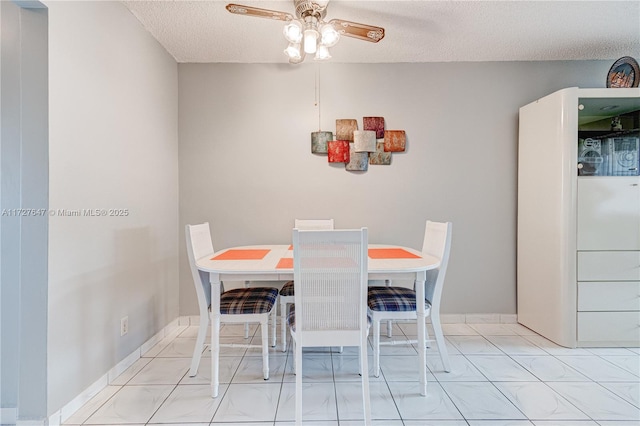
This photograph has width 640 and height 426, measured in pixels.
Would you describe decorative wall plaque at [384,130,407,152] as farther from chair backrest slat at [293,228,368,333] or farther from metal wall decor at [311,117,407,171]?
chair backrest slat at [293,228,368,333]

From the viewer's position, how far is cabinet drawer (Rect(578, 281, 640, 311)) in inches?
90.7

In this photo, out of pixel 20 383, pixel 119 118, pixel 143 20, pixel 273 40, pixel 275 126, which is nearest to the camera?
pixel 20 383

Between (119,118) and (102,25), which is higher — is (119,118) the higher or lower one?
the lower one

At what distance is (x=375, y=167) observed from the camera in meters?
2.84

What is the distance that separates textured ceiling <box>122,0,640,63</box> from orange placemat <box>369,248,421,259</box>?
1.66 meters

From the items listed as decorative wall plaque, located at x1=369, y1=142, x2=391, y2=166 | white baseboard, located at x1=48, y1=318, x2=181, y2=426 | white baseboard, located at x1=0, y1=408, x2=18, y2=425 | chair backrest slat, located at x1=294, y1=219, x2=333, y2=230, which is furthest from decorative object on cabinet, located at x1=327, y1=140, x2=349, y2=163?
white baseboard, located at x1=0, y1=408, x2=18, y2=425

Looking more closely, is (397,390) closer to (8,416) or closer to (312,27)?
(8,416)

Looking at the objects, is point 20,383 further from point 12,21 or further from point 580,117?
point 580,117

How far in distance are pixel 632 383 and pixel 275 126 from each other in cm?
310

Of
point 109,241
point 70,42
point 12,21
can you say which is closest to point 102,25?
point 70,42

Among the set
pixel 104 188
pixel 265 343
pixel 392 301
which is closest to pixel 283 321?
pixel 265 343

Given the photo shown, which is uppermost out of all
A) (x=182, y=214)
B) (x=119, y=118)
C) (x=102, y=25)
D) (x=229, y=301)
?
(x=102, y=25)

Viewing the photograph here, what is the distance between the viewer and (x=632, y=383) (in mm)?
1861

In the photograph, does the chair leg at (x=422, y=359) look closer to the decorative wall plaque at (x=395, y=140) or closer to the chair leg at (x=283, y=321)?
the chair leg at (x=283, y=321)
